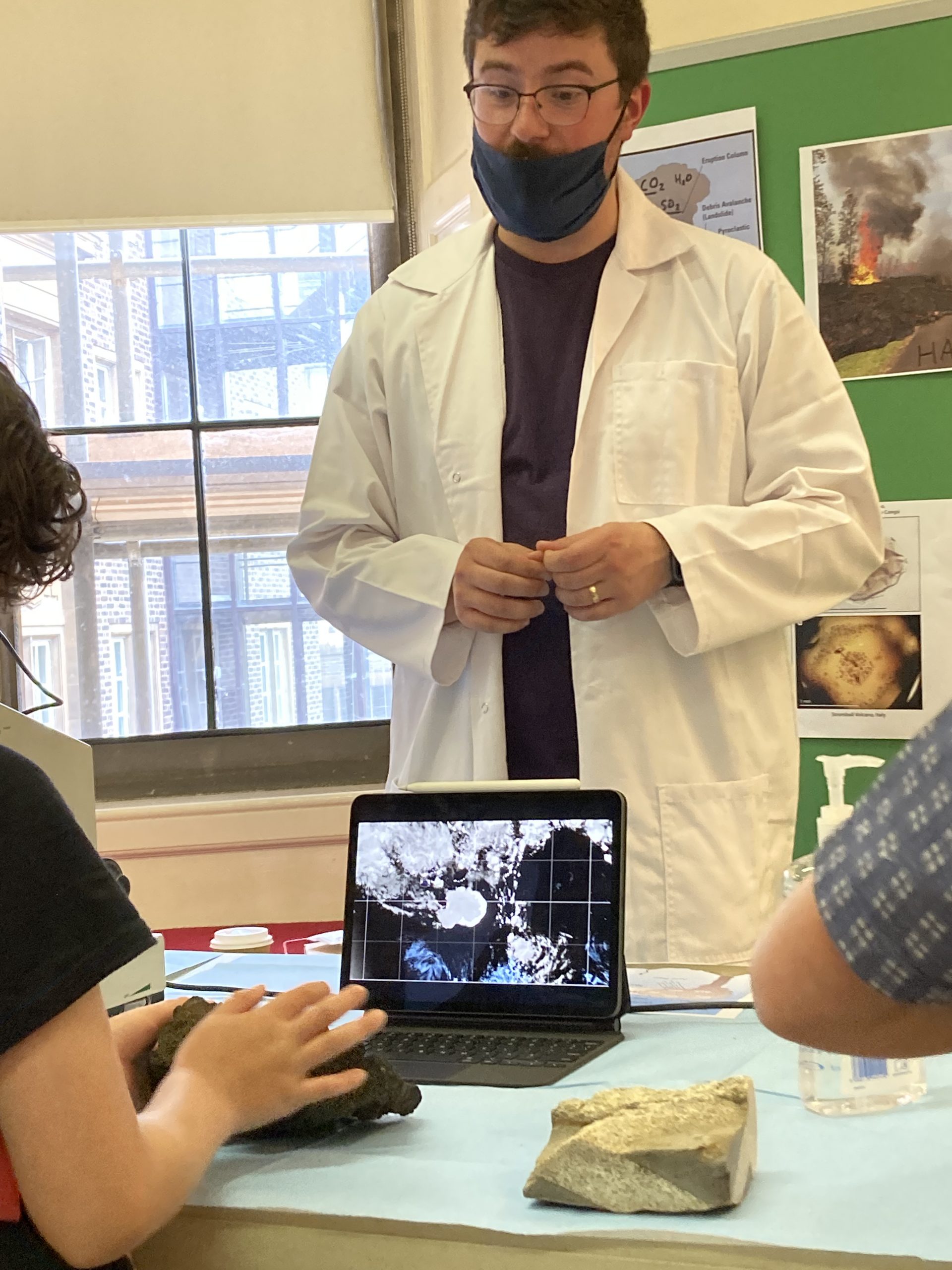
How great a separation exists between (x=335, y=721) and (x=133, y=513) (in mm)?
609

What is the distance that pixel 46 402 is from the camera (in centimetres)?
288

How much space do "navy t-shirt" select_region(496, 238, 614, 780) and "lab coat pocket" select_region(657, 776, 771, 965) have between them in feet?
0.46

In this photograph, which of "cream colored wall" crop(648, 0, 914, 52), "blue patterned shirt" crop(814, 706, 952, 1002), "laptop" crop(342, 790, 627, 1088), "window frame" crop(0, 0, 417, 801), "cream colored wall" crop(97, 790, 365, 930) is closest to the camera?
"blue patterned shirt" crop(814, 706, 952, 1002)

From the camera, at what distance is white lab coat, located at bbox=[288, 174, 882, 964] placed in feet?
5.05

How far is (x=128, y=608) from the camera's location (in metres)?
2.90

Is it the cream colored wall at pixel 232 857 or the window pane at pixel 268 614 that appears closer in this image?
the cream colored wall at pixel 232 857

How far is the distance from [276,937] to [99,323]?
1584 millimetres

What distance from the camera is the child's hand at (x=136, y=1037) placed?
90cm

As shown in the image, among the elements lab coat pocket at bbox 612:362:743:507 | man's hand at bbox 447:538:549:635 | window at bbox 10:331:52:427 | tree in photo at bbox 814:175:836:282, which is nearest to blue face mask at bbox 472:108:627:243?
lab coat pocket at bbox 612:362:743:507

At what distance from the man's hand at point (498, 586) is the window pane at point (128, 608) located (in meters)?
1.49

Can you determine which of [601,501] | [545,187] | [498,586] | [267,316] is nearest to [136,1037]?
[498,586]

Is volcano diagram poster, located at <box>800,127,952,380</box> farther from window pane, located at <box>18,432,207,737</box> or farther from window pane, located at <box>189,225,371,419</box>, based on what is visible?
window pane, located at <box>18,432,207,737</box>

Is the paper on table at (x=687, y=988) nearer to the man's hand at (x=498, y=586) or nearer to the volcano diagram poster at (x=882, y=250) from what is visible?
the man's hand at (x=498, y=586)

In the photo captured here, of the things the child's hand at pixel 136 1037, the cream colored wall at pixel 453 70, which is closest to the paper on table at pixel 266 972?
the child's hand at pixel 136 1037
